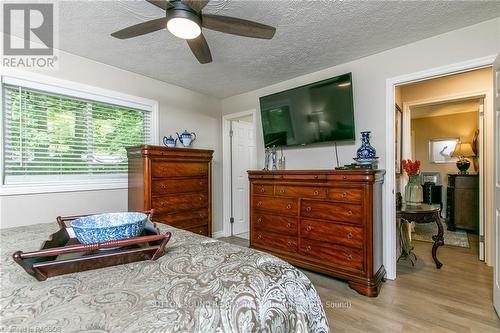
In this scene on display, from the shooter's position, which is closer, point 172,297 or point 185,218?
point 172,297

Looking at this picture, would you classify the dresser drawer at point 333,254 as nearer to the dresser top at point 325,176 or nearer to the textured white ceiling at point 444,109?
the dresser top at point 325,176

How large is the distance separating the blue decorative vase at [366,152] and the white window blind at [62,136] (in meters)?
2.80

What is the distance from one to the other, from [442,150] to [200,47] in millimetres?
6062

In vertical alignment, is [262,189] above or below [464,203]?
above

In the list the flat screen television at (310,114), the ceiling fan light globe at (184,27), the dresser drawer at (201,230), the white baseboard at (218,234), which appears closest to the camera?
the ceiling fan light globe at (184,27)

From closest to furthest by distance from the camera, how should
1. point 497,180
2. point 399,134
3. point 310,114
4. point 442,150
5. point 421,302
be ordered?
point 497,180 < point 421,302 < point 310,114 < point 399,134 < point 442,150

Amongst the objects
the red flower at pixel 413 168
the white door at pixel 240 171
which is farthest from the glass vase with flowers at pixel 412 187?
the white door at pixel 240 171

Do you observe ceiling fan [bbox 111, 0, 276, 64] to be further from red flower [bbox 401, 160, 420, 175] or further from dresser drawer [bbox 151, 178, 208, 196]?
red flower [bbox 401, 160, 420, 175]

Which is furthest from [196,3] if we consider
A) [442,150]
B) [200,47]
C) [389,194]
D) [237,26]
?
[442,150]

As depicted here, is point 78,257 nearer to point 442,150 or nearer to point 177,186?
point 177,186

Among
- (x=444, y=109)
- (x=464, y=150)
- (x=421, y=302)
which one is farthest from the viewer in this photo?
(x=444, y=109)

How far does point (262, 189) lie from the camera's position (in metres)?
3.02

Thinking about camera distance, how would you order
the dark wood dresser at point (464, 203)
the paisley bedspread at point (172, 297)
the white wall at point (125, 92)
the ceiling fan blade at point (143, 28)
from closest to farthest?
1. the paisley bedspread at point (172, 297)
2. the ceiling fan blade at point (143, 28)
3. the white wall at point (125, 92)
4. the dark wood dresser at point (464, 203)

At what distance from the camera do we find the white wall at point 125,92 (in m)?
2.35
